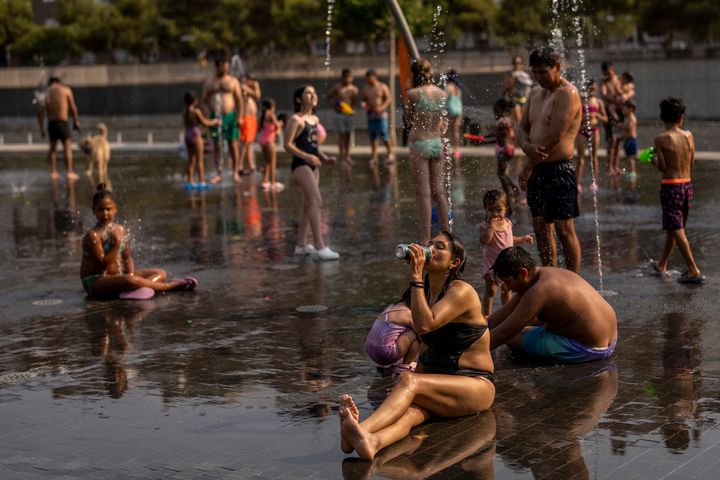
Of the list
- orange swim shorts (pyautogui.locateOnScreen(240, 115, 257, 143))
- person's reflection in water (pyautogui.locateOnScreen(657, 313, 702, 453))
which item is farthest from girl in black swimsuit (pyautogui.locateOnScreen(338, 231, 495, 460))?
orange swim shorts (pyautogui.locateOnScreen(240, 115, 257, 143))

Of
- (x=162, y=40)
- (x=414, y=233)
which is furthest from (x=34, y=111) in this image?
(x=414, y=233)

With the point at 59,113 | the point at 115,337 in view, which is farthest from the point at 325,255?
the point at 59,113

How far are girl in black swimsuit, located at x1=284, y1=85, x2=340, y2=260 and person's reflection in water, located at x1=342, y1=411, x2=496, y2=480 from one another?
6155 millimetres

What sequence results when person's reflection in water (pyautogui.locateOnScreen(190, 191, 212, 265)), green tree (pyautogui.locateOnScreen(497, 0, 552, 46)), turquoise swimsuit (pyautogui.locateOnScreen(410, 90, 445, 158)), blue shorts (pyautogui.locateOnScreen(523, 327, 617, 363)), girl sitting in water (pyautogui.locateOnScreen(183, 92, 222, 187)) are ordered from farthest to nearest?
green tree (pyautogui.locateOnScreen(497, 0, 552, 46)) → girl sitting in water (pyautogui.locateOnScreen(183, 92, 222, 187)) → person's reflection in water (pyautogui.locateOnScreen(190, 191, 212, 265)) → turquoise swimsuit (pyautogui.locateOnScreen(410, 90, 445, 158)) → blue shorts (pyautogui.locateOnScreen(523, 327, 617, 363))

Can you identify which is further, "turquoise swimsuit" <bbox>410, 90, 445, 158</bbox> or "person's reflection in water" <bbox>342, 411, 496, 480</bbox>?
"turquoise swimsuit" <bbox>410, 90, 445, 158</bbox>

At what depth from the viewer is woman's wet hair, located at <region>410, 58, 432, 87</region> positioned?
12.2 metres

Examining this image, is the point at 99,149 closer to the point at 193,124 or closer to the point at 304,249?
the point at 193,124

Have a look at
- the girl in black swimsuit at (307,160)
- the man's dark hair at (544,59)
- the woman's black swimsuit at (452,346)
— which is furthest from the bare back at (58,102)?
the woman's black swimsuit at (452,346)

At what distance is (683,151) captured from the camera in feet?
37.0

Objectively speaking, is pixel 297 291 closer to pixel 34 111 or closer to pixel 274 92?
pixel 274 92

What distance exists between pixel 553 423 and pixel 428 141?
543 cm

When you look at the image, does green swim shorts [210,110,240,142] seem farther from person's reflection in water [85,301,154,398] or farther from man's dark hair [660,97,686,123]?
man's dark hair [660,97,686,123]

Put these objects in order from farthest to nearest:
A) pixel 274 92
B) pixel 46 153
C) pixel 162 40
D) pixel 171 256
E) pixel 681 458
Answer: pixel 162 40, pixel 274 92, pixel 46 153, pixel 171 256, pixel 681 458

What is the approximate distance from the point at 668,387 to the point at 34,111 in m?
46.2
